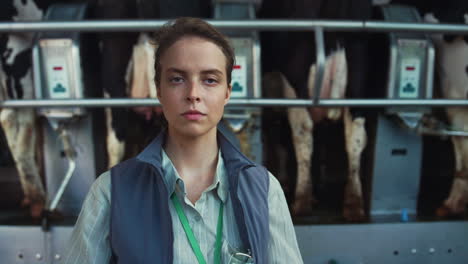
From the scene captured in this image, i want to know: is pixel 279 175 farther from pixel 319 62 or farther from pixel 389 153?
pixel 319 62

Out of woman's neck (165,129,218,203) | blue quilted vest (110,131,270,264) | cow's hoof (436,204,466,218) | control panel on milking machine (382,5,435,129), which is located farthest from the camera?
cow's hoof (436,204,466,218)

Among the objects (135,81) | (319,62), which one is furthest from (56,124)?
(319,62)

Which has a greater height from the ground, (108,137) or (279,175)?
(108,137)

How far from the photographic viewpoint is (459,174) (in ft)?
6.89

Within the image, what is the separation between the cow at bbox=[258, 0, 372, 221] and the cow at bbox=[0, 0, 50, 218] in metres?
1.36

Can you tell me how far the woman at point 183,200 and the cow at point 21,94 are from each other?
1.45 meters

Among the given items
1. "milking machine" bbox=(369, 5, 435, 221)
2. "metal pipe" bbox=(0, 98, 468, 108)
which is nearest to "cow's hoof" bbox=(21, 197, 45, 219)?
"metal pipe" bbox=(0, 98, 468, 108)

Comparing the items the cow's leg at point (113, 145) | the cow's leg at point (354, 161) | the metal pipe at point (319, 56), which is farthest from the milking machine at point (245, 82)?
the cow's leg at point (113, 145)

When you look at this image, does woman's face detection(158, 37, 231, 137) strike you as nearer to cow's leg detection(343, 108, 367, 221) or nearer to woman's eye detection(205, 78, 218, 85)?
woman's eye detection(205, 78, 218, 85)

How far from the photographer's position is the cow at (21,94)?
1.99m

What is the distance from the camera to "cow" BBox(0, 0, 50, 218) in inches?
78.4

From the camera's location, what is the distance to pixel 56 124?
1.95 meters

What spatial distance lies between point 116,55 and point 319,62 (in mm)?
1059

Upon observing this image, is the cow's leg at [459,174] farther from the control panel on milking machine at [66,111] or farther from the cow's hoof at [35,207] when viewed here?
the cow's hoof at [35,207]
